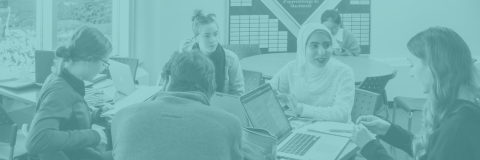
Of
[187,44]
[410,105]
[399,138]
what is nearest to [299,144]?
[399,138]

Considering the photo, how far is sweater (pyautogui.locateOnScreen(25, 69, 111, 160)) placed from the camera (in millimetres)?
2103

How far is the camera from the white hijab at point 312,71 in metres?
2.98

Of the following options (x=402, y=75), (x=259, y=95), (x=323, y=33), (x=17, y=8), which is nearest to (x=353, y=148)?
(x=259, y=95)

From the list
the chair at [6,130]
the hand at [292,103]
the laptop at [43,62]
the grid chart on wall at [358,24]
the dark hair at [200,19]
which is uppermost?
the grid chart on wall at [358,24]

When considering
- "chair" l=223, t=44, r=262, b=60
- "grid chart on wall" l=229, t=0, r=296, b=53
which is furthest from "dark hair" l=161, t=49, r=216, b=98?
"grid chart on wall" l=229, t=0, r=296, b=53

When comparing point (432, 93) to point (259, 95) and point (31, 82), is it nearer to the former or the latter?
point (259, 95)

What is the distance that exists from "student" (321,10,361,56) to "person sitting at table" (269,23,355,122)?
2609 mm

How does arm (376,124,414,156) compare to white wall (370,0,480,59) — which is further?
white wall (370,0,480,59)

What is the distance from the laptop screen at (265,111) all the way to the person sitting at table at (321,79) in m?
0.34

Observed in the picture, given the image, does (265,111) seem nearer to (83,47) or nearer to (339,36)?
(83,47)

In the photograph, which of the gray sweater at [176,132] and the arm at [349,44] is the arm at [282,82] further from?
the arm at [349,44]

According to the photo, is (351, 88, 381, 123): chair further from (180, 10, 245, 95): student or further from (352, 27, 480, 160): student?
(352, 27, 480, 160): student

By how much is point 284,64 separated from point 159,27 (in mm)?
1774

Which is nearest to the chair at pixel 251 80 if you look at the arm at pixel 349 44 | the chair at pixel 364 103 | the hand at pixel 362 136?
the chair at pixel 364 103
